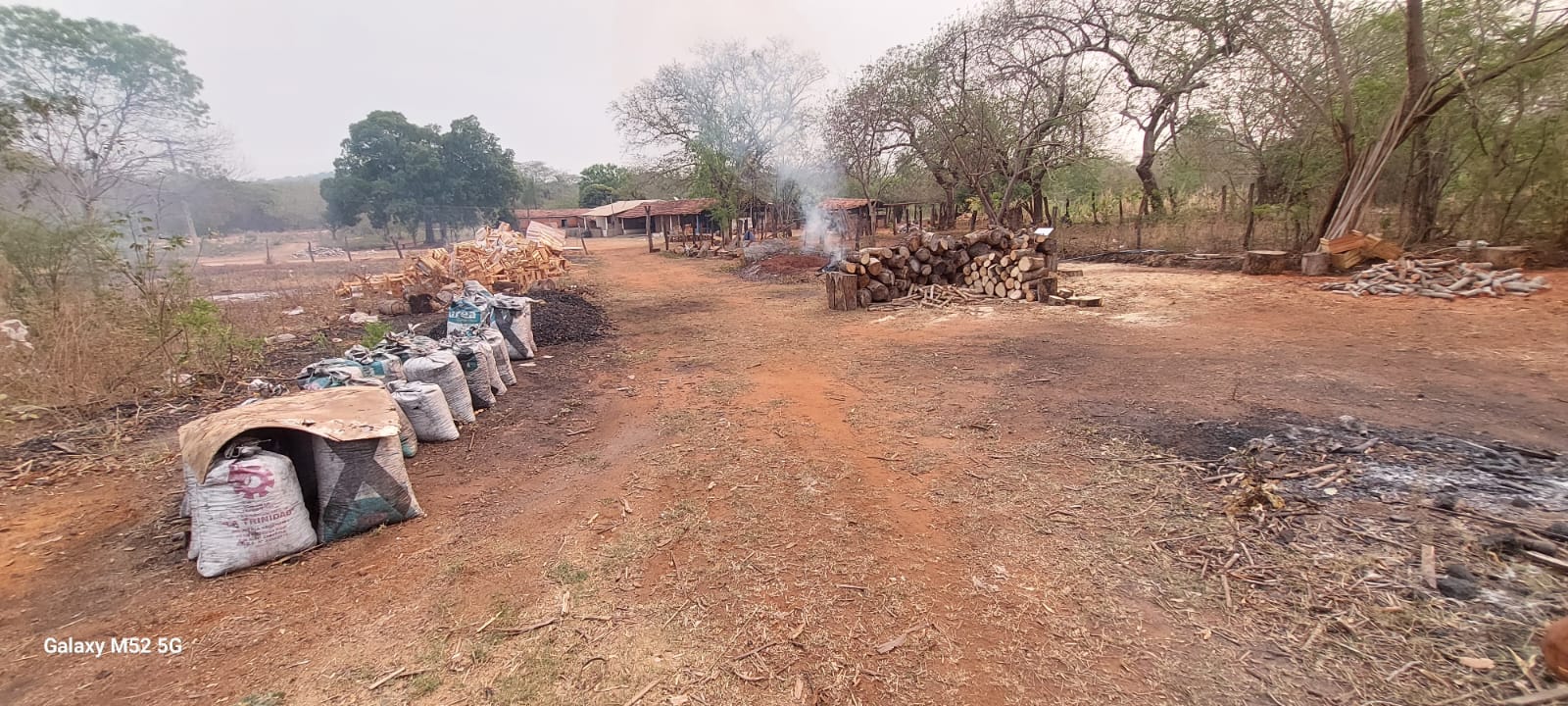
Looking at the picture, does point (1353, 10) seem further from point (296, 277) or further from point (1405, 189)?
point (296, 277)

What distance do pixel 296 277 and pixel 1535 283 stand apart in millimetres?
26466

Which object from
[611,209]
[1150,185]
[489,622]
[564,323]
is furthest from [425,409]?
[611,209]

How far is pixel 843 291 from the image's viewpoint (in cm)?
938

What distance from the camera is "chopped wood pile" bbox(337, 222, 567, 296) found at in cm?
1166

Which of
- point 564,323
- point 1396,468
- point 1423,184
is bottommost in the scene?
point 1396,468

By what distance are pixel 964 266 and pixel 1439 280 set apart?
650 cm

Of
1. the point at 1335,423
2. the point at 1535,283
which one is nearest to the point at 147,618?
the point at 1335,423

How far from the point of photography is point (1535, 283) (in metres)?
7.63

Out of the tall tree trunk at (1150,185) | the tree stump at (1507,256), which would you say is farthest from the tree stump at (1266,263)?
the tall tree trunk at (1150,185)

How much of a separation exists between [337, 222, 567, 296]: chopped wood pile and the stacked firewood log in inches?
317

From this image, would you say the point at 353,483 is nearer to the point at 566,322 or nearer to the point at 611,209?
the point at 566,322

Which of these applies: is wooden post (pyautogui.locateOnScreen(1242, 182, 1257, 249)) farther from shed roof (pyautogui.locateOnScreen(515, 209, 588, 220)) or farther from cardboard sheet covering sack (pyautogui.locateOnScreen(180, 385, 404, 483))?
shed roof (pyautogui.locateOnScreen(515, 209, 588, 220))

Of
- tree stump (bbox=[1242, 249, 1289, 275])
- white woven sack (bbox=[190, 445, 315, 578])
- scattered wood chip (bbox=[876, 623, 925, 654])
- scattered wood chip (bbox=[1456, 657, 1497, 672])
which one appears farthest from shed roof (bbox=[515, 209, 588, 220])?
scattered wood chip (bbox=[1456, 657, 1497, 672])

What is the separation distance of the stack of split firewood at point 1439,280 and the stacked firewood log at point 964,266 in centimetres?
437
